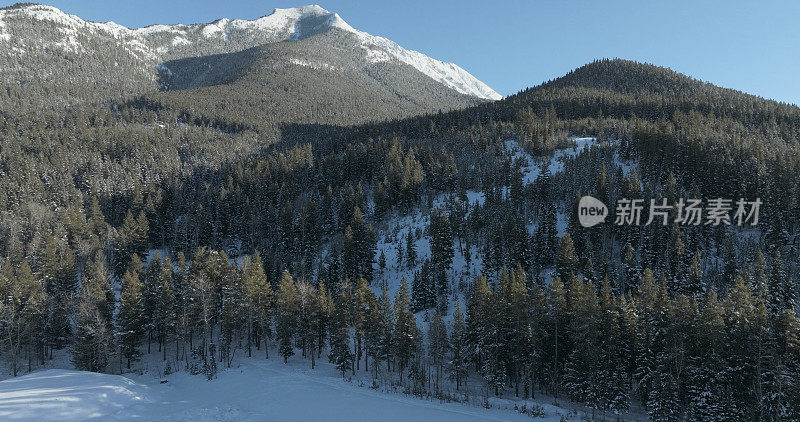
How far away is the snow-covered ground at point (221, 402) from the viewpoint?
92.5 feet

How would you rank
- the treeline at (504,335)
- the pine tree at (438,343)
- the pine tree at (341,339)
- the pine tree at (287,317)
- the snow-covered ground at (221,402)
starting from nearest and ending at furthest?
the snow-covered ground at (221,402) < the treeline at (504,335) < the pine tree at (341,339) < the pine tree at (438,343) < the pine tree at (287,317)

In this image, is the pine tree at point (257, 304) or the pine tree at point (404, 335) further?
the pine tree at point (257, 304)

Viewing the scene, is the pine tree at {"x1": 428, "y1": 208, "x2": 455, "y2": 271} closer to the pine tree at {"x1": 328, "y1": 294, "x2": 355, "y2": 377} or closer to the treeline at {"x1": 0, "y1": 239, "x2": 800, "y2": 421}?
the treeline at {"x1": 0, "y1": 239, "x2": 800, "y2": 421}

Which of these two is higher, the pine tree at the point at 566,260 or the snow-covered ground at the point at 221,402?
the pine tree at the point at 566,260

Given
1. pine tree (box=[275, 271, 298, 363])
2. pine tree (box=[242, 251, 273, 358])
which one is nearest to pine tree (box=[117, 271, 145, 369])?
pine tree (box=[242, 251, 273, 358])

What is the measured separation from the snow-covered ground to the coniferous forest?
7434mm

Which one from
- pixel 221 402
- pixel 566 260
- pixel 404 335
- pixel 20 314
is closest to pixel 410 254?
pixel 566 260

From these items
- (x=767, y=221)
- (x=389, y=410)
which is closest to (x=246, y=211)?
(x=389, y=410)

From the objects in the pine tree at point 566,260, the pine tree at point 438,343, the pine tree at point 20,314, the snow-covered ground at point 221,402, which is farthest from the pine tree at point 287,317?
the pine tree at point 566,260

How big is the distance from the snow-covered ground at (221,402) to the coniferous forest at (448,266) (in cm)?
743

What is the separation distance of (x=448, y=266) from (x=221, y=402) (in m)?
59.1

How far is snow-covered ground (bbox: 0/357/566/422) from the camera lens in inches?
1110

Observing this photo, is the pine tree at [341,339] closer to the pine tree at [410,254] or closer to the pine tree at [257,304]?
the pine tree at [257,304]

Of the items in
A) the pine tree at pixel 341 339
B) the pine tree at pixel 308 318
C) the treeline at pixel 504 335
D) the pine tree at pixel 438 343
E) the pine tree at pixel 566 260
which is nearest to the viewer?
the treeline at pixel 504 335
